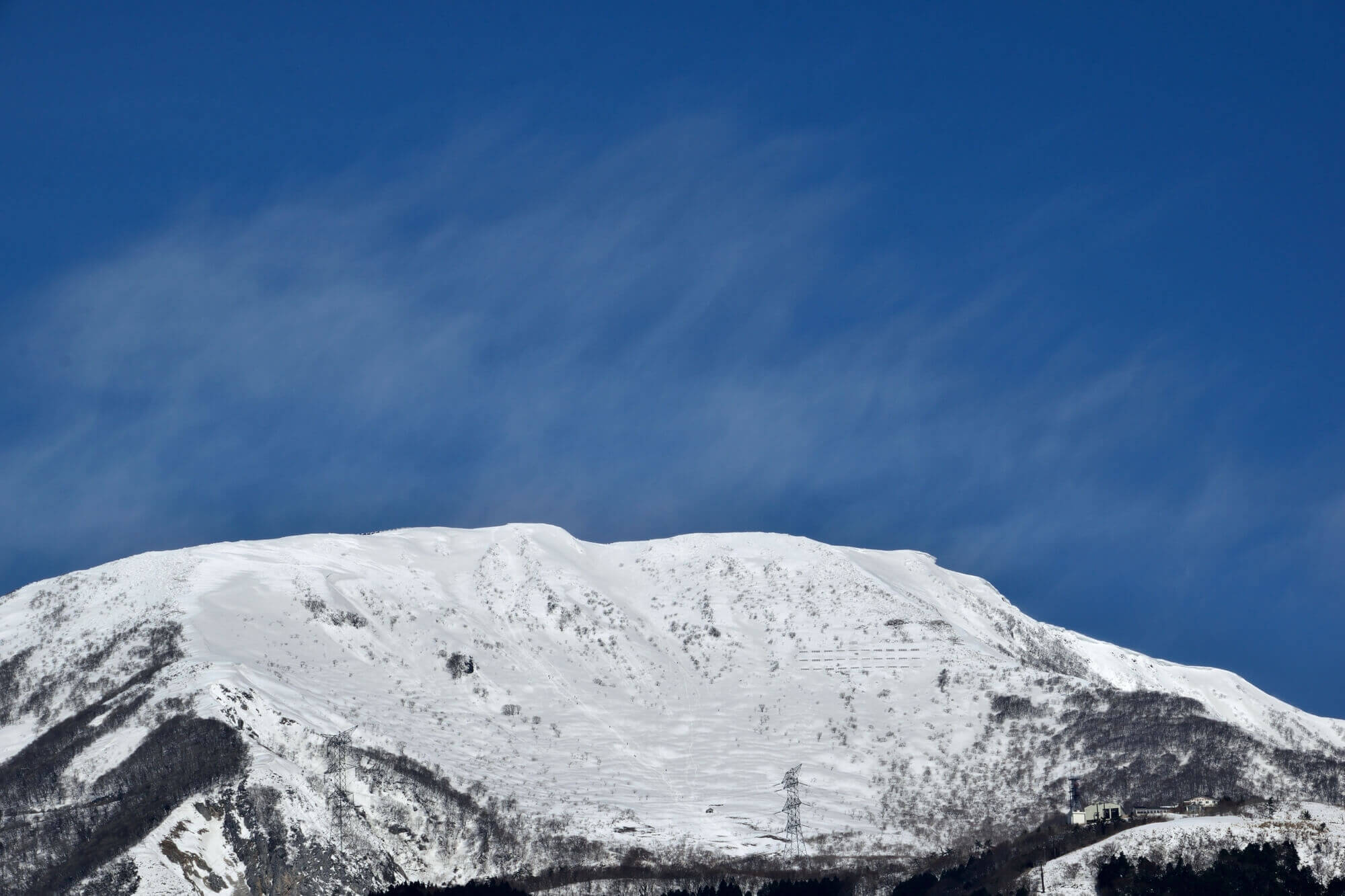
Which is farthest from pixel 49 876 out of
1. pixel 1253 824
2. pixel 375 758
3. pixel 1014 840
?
pixel 1253 824

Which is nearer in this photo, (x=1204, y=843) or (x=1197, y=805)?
(x=1204, y=843)

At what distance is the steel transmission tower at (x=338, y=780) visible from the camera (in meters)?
186

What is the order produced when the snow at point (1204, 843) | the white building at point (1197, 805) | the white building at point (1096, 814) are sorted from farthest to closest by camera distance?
the white building at point (1096, 814)
the white building at point (1197, 805)
the snow at point (1204, 843)

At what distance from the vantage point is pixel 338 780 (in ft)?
634

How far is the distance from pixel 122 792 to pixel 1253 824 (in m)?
119

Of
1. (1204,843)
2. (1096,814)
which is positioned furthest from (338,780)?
(1204,843)

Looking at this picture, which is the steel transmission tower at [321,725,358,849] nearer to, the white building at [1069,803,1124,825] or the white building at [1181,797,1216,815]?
the white building at [1069,803,1124,825]

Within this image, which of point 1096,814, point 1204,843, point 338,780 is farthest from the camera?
point 338,780

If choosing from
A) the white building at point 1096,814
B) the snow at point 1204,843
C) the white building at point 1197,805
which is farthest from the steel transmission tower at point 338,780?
the white building at point 1197,805

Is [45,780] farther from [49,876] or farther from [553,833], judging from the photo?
[553,833]

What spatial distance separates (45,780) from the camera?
190 m

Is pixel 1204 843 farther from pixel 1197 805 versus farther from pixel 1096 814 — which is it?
pixel 1096 814

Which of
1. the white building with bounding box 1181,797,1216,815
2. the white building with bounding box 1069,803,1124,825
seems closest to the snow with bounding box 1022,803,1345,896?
the white building with bounding box 1181,797,1216,815

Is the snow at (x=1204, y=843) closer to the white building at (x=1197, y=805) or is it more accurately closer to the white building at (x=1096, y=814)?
the white building at (x=1197, y=805)
